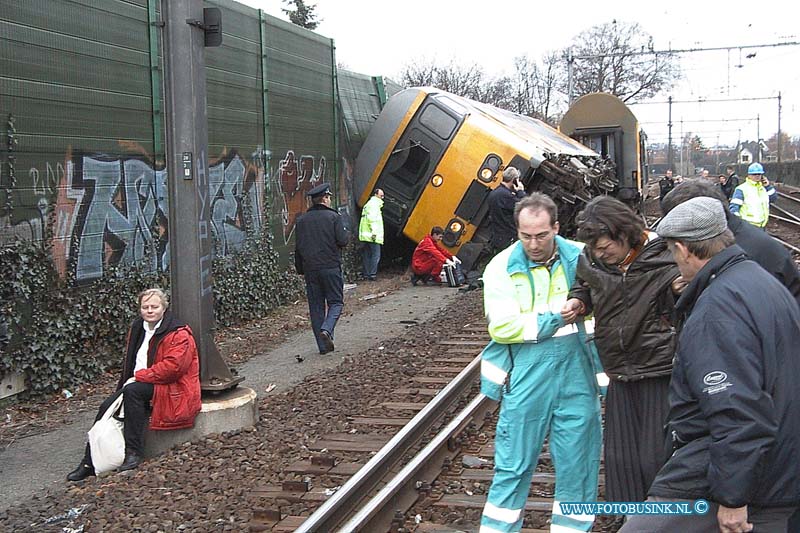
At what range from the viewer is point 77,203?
9648 mm

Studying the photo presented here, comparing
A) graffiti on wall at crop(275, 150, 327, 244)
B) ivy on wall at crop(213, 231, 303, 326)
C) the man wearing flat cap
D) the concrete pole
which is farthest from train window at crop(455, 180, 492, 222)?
the man wearing flat cap

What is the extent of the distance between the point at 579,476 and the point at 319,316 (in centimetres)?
686

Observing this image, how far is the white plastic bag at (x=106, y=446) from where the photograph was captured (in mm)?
6754

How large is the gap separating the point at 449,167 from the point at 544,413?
43.8 feet

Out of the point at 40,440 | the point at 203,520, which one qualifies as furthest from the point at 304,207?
the point at 203,520

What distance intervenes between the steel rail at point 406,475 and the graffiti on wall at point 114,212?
112 inches

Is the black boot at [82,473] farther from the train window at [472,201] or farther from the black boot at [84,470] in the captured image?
the train window at [472,201]

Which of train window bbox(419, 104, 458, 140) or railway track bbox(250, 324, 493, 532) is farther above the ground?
train window bbox(419, 104, 458, 140)

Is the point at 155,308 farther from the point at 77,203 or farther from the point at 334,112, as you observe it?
the point at 334,112

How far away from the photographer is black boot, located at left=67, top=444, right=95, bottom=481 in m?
6.71

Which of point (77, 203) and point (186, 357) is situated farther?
point (77, 203)

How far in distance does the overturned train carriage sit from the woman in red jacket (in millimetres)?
164

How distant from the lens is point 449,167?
57.3 feet

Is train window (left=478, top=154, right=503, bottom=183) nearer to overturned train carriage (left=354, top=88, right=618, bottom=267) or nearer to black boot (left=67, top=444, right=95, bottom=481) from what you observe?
overturned train carriage (left=354, top=88, right=618, bottom=267)
